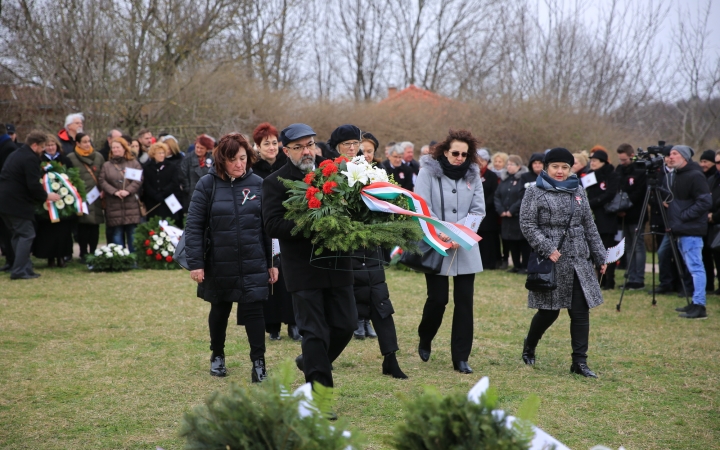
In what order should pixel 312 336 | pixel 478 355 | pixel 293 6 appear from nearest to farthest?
pixel 312 336 < pixel 478 355 < pixel 293 6

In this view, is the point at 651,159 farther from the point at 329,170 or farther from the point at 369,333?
the point at 329,170

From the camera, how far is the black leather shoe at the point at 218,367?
6273 mm

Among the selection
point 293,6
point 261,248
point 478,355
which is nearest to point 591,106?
point 293,6

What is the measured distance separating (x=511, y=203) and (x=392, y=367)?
23.7 feet

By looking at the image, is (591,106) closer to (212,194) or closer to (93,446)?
(212,194)

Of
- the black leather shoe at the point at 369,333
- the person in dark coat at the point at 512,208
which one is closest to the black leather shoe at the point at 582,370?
the black leather shoe at the point at 369,333

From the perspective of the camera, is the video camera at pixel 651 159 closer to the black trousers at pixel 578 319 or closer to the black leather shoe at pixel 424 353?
the black trousers at pixel 578 319

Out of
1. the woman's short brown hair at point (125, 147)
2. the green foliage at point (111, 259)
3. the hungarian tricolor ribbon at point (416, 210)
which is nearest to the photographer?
the hungarian tricolor ribbon at point (416, 210)

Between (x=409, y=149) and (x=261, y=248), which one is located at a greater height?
(x=409, y=149)

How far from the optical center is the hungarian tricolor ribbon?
482cm

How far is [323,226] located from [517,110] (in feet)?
57.3

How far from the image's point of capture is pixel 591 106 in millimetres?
24469

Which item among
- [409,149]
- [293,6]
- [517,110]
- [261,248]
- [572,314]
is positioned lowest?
[572,314]

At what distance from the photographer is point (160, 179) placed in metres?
13.1
